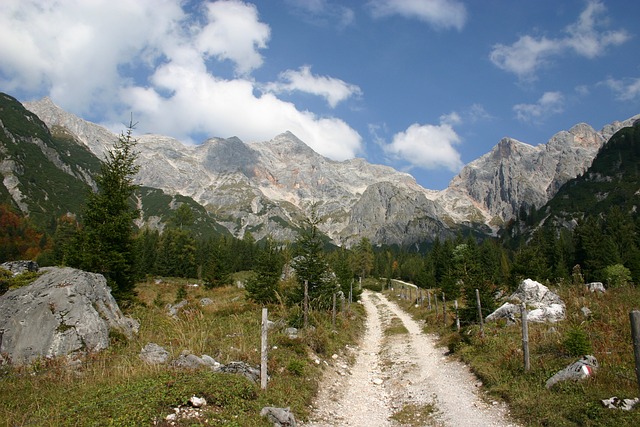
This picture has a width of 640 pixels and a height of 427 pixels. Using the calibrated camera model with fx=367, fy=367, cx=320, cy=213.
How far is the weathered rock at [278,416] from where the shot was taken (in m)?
8.75

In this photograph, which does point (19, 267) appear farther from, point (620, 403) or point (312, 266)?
point (620, 403)

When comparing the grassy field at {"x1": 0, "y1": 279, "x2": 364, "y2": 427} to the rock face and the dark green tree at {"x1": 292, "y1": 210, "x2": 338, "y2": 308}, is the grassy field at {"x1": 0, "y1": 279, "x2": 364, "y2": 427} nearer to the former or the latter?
the rock face

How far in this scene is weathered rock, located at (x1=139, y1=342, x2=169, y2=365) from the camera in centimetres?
1125

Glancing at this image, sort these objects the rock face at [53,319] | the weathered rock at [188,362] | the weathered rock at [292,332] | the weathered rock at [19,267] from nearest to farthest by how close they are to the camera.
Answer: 1. the weathered rock at [188,362]
2. the rock face at [53,319]
3. the weathered rock at [19,267]
4. the weathered rock at [292,332]

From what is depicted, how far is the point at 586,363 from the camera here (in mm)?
10414

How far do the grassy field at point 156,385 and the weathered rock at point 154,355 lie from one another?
0.27 m

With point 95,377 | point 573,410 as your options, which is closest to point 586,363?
point 573,410

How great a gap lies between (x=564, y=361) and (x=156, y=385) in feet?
39.1

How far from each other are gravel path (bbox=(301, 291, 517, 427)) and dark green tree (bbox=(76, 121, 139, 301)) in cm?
1466

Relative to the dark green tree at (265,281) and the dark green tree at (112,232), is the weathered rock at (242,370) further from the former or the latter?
the dark green tree at (265,281)

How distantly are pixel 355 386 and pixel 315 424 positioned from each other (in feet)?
15.5

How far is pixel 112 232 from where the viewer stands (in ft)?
73.4

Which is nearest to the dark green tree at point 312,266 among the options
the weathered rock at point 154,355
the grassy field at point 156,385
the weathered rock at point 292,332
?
the weathered rock at point 292,332

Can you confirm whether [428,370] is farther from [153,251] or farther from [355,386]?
[153,251]
